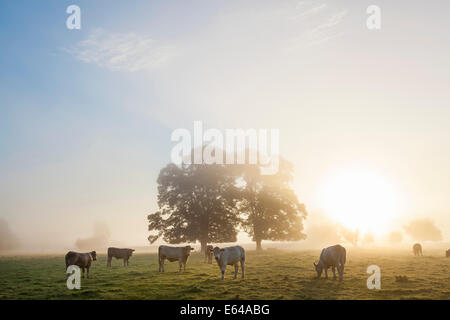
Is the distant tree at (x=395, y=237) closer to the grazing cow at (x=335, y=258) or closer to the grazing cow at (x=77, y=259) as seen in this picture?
the grazing cow at (x=335, y=258)

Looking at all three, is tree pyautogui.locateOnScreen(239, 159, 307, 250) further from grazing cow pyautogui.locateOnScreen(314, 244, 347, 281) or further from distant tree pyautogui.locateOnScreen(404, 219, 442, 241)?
distant tree pyautogui.locateOnScreen(404, 219, 442, 241)

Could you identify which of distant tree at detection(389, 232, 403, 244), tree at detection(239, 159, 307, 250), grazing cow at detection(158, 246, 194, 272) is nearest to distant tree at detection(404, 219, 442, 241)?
distant tree at detection(389, 232, 403, 244)

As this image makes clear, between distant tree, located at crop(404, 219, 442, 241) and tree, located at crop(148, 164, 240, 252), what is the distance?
365 ft

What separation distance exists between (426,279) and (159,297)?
1529cm

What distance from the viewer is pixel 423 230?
439ft

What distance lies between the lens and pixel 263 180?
5325cm

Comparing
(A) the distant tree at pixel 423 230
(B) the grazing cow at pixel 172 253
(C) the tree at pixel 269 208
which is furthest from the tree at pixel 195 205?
(A) the distant tree at pixel 423 230

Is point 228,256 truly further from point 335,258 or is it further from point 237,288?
point 335,258

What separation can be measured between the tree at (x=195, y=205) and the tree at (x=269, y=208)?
2.66 metres

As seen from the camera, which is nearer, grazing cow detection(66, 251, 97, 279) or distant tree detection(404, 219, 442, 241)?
grazing cow detection(66, 251, 97, 279)

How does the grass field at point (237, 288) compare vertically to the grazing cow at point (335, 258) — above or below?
below

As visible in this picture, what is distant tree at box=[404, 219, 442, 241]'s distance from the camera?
132625mm

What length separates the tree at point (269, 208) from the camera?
5156cm
